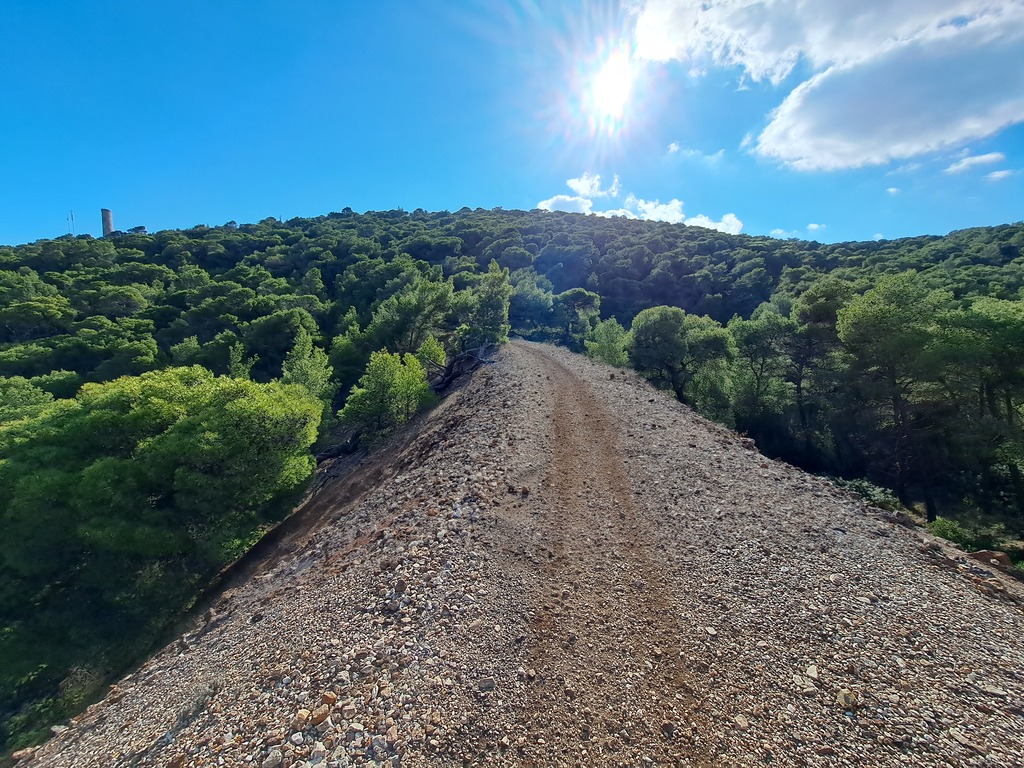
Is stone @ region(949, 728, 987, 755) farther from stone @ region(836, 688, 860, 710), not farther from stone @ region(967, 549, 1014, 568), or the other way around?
stone @ region(967, 549, 1014, 568)

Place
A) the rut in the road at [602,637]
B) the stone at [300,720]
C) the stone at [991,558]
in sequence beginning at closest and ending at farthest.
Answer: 1. the rut in the road at [602,637]
2. the stone at [300,720]
3. the stone at [991,558]

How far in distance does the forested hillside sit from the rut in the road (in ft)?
35.4

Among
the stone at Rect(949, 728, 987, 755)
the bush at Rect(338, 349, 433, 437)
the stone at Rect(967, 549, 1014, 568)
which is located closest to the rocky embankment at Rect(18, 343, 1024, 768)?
the stone at Rect(949, 728, 987, 755)

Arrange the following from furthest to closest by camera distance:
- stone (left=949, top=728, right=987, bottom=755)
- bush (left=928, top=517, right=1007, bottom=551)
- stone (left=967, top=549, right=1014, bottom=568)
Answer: bush (left=928, top=517, right=1007, bottom=551), stone (left=967, top=549, right=1014, bottom=568), stone (left=949, top=728, right=987, bottom=755)

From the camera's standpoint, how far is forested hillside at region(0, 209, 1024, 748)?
504 inches

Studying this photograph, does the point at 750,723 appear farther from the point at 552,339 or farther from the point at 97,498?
the point at 552,339

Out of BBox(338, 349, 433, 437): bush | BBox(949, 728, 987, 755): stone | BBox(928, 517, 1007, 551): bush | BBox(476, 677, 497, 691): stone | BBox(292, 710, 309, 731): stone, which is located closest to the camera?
BBox(949, 728, 987, 755): stone

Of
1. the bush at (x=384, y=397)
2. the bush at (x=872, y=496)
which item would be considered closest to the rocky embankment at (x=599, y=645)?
the bush at (x=872, y=496)

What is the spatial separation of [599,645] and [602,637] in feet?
0.54

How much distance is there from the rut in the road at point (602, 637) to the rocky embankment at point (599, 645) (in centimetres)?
3

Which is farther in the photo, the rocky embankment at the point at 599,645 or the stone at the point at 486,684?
the stone at the point at 486,684

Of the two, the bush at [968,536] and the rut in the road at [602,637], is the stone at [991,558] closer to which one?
the bush at [968,536]

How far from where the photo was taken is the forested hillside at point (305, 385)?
12.8 m

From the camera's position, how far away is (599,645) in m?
6.10
